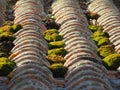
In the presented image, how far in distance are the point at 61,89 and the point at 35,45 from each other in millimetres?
1608

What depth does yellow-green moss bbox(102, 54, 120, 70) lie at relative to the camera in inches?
353

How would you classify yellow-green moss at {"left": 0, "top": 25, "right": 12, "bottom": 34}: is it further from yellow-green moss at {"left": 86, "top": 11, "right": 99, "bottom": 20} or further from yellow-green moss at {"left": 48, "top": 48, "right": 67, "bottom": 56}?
yellow-green moss at {"left": 86, "top": 11, "right": 99, "bottom": 20}

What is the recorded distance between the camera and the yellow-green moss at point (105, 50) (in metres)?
9.45

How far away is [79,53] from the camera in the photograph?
29.2ft

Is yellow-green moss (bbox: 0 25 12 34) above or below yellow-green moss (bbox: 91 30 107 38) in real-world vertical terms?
above

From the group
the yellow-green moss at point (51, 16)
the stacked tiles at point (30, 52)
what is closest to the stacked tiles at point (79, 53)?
the yellow-green moss at point (51, 16)

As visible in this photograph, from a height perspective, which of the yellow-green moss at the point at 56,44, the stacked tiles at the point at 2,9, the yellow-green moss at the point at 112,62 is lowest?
the yellow-green moss at the point at 112,62

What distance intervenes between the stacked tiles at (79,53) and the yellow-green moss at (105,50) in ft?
0.48

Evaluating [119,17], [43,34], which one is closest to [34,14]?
[43,34]

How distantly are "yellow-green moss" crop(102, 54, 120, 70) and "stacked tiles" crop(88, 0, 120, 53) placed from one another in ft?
1.53

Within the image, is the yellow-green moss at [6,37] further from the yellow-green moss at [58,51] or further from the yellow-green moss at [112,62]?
the yellow-green moss at [112,62]

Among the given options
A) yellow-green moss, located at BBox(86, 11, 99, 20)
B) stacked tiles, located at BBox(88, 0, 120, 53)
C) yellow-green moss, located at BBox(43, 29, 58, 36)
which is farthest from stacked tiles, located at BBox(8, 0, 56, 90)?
stacked tiles, located at BBox(88, 0, 120, 53)

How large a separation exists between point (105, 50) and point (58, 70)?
1.54 meters

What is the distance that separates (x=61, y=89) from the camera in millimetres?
7895
